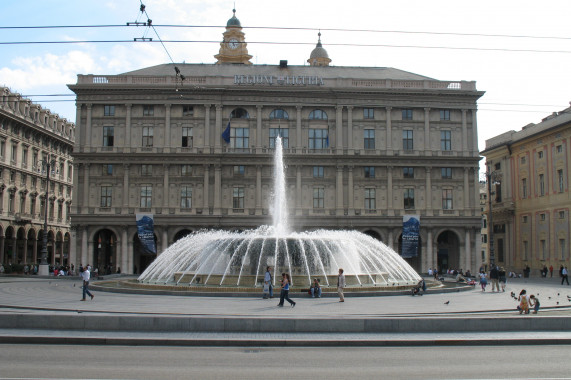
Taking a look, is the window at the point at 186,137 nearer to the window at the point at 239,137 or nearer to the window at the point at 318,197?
the window at the point at 239,137

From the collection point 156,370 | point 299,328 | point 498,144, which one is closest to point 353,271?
point 299,328

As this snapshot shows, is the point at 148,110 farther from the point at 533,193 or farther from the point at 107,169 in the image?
the point at 533,193

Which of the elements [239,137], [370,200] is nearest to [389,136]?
[370,200]

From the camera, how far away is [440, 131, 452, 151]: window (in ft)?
202

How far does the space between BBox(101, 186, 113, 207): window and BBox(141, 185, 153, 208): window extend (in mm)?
3183

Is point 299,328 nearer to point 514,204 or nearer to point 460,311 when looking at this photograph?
point 460,311

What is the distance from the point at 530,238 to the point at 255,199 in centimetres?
2971

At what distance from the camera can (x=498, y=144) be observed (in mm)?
70188

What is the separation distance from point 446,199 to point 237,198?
835 inches

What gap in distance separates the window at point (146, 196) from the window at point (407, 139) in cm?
2608

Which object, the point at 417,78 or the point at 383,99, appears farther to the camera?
the point at 417,78

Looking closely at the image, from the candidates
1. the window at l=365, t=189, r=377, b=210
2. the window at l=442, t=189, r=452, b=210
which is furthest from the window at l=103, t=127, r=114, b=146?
the window at l=442, t=189, r=452, b=210

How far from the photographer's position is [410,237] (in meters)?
56.0

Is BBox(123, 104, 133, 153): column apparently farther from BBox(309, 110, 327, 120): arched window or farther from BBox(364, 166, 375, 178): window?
BBox(364, 166, 375, 178): window
